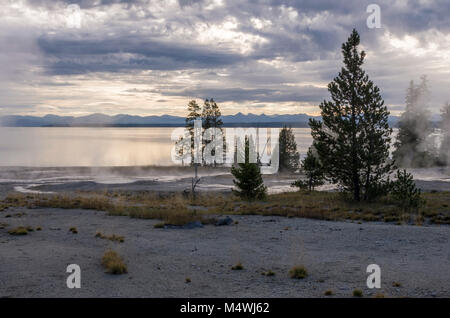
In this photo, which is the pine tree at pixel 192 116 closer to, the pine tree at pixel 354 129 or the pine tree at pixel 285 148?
the pine tree at pixel 285 148

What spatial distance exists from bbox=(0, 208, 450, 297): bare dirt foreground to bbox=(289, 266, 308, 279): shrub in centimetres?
22

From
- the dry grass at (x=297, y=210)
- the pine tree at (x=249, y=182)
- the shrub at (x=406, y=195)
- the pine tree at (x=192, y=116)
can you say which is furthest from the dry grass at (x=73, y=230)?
the pine tree at (x=192, y=116)

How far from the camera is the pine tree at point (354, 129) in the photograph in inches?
904

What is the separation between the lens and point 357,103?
2348 centimetres

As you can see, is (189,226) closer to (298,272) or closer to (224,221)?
(224,221)

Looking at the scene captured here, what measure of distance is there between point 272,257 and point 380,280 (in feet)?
12.0

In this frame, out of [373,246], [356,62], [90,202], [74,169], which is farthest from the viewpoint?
[74,169]

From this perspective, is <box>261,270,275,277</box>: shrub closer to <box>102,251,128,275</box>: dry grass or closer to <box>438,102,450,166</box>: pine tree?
<box>102,251,128,275</box>: dry grass

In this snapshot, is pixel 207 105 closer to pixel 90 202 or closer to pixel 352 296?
pixel 90 202

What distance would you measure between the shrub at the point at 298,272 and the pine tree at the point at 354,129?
14729 millimetres

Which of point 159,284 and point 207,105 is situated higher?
point 207,105

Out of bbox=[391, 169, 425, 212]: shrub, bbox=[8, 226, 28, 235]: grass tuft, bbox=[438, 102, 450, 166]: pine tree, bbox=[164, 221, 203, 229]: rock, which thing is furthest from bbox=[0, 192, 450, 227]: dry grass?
bbox=[438, 102, 450, 166]: pine tree

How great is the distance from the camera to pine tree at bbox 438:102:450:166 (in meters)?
59.6
